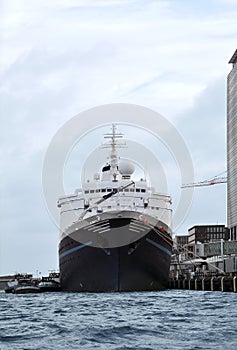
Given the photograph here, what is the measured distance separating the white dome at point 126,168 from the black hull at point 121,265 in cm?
1251

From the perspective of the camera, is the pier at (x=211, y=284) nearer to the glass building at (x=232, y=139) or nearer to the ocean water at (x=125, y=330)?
the ocean water at (x=125, y=330)

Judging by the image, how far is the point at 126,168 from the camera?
81.6 metres

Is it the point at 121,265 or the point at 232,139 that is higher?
the point at 232,139

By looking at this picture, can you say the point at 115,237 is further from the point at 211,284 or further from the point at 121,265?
the point at 211,284

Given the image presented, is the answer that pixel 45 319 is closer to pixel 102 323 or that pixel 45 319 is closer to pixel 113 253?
pixel 102 323

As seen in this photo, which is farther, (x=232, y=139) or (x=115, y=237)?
(x=232, y=139)

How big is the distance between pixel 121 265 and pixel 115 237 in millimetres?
2701

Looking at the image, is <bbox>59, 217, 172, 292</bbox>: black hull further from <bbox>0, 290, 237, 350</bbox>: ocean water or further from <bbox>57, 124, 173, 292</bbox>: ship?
<bbox>0, 290, 237, 350</bbox>: ocean water

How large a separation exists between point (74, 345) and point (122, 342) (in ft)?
5.05

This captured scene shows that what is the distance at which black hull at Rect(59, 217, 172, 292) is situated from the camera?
6319 centimetres

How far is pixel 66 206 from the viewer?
78250 millimetres

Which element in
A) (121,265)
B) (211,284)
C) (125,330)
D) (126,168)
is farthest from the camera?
(126,168)

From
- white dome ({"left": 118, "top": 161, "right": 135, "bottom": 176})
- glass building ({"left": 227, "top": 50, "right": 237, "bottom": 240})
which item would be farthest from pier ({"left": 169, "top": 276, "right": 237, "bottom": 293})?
glass building ({"left": 227, "top": 50, "right": 237, "bottom": 240})

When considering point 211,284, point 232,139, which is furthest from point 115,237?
point 232,139
